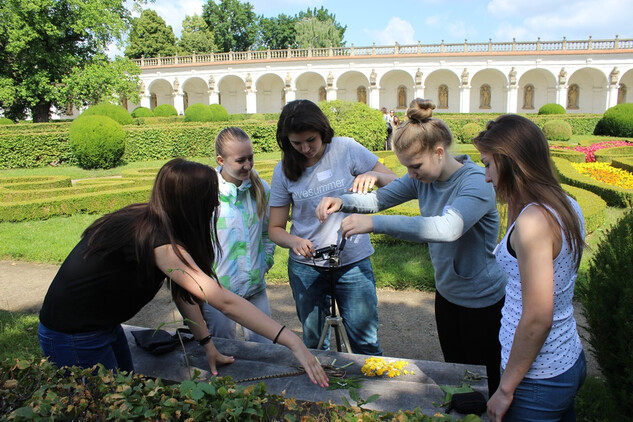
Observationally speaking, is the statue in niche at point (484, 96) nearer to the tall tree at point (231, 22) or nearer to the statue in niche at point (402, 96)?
the statue in niche at point (402, 96)

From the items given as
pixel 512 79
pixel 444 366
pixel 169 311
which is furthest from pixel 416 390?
pixel 512 79

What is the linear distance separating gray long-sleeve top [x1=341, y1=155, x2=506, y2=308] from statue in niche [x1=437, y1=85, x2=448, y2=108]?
125 feet

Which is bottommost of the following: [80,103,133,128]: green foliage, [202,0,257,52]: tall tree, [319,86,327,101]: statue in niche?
[80,103,133,128]: green foliage

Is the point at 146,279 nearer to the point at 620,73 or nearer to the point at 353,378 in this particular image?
the point at 353,378

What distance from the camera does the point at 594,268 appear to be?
2.30m

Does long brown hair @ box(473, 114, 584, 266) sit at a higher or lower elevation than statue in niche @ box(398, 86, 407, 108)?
lower

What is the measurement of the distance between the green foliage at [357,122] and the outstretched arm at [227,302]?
1288 centimetres

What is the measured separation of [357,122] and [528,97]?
91.8 ft

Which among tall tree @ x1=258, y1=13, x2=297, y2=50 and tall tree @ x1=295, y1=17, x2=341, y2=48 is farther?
tall tree @ x1=258, y1=13, x2=297, y2=50

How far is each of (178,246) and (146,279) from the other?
0.62 feet

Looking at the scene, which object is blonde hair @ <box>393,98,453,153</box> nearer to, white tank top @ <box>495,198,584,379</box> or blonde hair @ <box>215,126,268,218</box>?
white tank top @ <box>495,198,584,379</box>

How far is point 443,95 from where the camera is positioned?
1507 inches

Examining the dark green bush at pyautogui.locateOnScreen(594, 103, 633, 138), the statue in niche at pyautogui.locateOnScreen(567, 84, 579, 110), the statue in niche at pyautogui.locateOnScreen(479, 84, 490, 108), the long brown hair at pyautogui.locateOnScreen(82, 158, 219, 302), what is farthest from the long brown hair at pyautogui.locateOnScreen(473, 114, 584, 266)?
the statue in niche at pyautogui.locateOnScreen(567, 84, 579, 110)

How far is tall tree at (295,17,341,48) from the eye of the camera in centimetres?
5053
